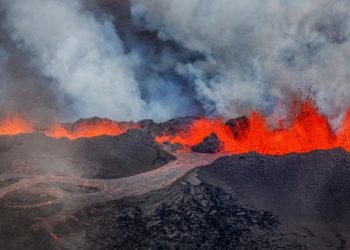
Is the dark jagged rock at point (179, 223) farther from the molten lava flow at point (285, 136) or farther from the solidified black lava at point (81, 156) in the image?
the molten lava flow at point (285, 136)

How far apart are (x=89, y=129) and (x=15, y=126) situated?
5959mm

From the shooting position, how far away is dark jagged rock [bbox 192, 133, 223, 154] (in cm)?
2639

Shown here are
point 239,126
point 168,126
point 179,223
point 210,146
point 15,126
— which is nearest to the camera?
point 179,223

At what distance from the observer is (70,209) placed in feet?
51.4

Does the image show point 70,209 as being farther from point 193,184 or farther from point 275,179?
point 275,179

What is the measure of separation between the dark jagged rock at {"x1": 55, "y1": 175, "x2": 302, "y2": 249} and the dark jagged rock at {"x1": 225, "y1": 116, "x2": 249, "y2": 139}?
12.3m

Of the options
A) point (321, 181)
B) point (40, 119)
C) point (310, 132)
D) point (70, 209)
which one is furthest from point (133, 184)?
point (40, 119)

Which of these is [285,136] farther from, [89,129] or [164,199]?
[89,129]

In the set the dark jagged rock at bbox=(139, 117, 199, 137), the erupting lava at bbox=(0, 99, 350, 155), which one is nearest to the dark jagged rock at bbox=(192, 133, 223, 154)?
the erupting lava at bbox=(0, 99, 350, 155)

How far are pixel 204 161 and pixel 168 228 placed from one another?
28.7ft

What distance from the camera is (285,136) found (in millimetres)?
25297

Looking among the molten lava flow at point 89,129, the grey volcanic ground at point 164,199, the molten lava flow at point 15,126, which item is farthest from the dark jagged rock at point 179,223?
Result: the molten lava flow at point 15,126

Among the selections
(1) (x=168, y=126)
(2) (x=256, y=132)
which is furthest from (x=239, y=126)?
(1) (x=168, y=126)

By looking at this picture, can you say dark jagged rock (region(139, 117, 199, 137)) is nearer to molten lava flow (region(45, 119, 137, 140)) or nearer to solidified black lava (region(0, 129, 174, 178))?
molten lava flow (region(45, 119, 137, 140))
